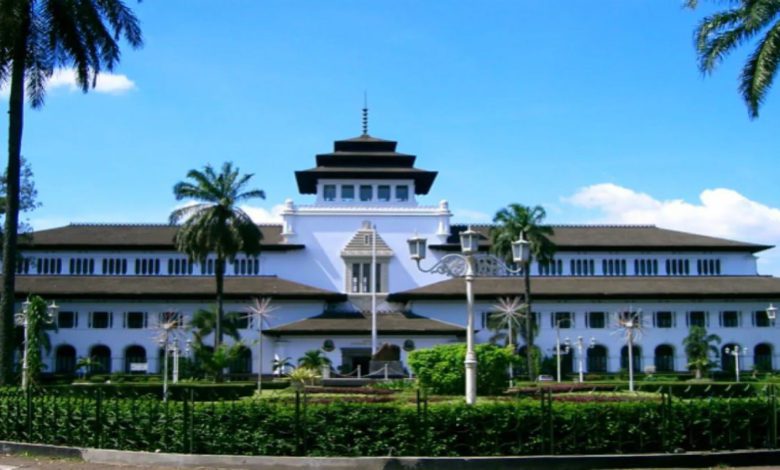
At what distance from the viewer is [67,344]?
216 feet

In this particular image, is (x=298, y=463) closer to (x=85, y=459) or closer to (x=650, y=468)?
(x=85, y=459)

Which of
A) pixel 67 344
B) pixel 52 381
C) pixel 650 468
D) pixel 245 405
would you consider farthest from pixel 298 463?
pixel 67 344

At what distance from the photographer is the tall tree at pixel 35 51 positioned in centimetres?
2755

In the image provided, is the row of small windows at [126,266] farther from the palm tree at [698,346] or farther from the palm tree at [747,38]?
the palm tree at [747,38]

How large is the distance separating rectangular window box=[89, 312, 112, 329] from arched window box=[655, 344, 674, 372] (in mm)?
37579

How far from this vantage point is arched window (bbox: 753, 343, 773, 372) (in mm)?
67188

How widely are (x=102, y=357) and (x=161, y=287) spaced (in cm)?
625

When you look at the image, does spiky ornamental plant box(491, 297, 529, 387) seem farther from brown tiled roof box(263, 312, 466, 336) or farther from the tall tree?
the tall tree

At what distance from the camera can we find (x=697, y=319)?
67.1m

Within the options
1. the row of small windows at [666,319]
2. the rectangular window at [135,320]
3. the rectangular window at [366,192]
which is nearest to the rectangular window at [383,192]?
the rectangular window at [366,192]

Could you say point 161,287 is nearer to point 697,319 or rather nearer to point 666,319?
point 666,319

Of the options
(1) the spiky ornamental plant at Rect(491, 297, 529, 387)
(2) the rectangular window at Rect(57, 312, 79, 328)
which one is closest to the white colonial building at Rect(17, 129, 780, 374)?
(2) the rectangular window at Rect(57, 312, 79, 328)

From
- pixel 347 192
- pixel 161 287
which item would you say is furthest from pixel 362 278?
pixel 161 287

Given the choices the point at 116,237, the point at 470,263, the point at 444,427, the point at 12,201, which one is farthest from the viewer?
the point at 116,237
